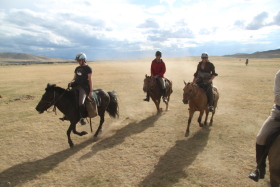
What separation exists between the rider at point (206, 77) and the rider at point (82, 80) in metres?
4.29

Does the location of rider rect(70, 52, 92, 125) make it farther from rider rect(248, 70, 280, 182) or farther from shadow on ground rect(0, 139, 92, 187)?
rider rect(248, 70, 280, 182)

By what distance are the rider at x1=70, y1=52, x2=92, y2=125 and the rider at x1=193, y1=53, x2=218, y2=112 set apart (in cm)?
429

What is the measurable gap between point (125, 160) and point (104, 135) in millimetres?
2240

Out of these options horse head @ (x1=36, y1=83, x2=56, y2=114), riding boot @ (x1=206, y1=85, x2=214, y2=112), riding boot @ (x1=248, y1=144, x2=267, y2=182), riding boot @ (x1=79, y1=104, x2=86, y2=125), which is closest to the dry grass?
riding boot @ (x1=248, y1=144, x2=267, y2=182)

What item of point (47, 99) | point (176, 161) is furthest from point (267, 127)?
point (47, 99)

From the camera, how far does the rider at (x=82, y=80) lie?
22.3ft

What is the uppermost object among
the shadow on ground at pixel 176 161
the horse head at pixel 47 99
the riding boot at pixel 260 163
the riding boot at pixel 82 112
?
the horse head at pixel 47 99

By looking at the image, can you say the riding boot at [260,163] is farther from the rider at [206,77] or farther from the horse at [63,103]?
the horse at [63,103]

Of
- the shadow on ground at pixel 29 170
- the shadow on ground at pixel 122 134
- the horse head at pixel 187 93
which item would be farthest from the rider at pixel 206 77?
the shadow on ground at pixel 29 170

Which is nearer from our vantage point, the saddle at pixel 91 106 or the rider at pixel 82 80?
the rider at pixel 82 80

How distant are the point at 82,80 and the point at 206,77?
15.6ft

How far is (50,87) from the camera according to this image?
636 centimetres

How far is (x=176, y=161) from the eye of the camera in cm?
588

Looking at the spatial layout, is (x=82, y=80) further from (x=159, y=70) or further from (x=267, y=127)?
(x=267, y=127)
